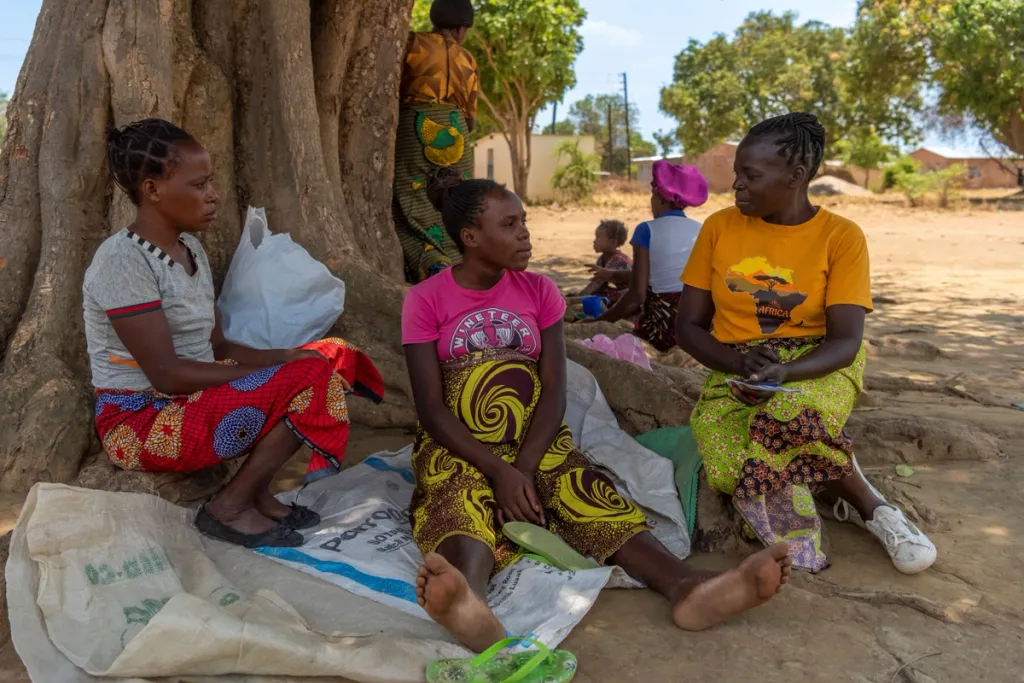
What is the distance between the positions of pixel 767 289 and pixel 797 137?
0.48 m

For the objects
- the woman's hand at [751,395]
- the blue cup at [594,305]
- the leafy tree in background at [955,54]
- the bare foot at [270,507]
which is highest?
the leafy tree in background at [955,54]

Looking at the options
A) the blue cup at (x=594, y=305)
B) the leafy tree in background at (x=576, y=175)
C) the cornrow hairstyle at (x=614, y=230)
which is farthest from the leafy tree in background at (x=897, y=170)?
the blue cup at (x=594, y=305)

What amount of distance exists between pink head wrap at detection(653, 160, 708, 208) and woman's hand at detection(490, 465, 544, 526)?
8.23 ft

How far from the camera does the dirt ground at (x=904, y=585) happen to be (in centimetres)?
204

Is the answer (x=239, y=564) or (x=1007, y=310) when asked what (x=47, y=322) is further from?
(x=1007, y=310)

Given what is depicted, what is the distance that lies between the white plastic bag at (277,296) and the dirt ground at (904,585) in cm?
55

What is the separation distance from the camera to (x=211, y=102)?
350 centimetres

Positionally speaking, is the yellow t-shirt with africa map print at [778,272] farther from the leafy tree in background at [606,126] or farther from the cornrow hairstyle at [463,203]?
the leafy tree in background at [606,126]

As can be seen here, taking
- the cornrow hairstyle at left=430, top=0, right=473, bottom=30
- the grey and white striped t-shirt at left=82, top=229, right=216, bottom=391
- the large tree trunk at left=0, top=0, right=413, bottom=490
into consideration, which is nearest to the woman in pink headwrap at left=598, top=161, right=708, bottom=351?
the cornrow hairstyle at left=430, top=0, right=473, bottom=30

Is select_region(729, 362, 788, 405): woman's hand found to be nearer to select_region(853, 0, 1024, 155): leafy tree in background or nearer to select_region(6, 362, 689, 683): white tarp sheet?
select_region(6, 362, 689, 683): white tarp sheet

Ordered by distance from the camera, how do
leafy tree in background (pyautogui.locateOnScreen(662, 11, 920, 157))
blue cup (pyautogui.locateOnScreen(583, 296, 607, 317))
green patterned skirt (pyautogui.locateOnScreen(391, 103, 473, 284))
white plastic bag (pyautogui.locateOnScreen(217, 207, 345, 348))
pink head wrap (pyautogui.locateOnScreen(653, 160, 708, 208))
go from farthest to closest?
leafy tree in background (pyautogui.locateOnScreen(662, 11, 920, 157))
blue cup (pyautogui.locateOnScreen(583, 296, 607, 317))
green patterned skirt (pyautogui.locateOnScreen(391, 103, 473, 284))
pink head wrap (pyautogui.locateOnScreen(653, 160, 708, 208))
white plastic bag (pyautogui.locateOnScreen(217, 207, 345, 348))

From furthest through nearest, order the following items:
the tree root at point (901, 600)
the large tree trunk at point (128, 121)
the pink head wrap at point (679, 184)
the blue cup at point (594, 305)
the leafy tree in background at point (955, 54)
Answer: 1. the leafy tree in background at point (955, 54)
2. the blue cup at point (594, 305)
3. the pink head wrap at point (679, 184)
4. the large tree trunk at point (128, 121)
5. the tree root at point (901, 600)

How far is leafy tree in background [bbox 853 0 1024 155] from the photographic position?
60.0 feet

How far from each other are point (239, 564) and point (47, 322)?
50.6 inches
